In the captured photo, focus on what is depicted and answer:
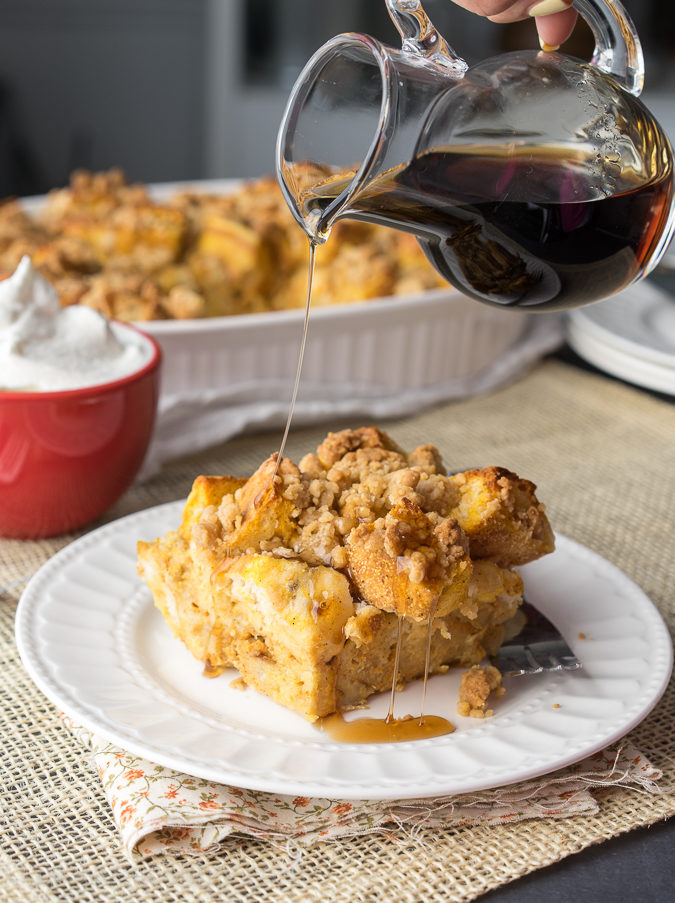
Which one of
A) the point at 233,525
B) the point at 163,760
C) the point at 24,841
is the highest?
the point at 233,525

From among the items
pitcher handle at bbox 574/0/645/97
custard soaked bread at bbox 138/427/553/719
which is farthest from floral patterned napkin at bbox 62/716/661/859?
pitcher handle at bbox 574/0/645/97

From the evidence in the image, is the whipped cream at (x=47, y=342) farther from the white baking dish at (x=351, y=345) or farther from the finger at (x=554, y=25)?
the finger at (x=554, y=25)

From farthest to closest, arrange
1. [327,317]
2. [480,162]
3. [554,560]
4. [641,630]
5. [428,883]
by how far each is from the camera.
Answer: [327,317], [554,560], [641,630], [480,162], [428,883]

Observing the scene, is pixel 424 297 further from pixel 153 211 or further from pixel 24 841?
pixel 24 841

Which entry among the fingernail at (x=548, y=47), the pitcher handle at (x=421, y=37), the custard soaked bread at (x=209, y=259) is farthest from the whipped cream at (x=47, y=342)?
the fingernail at (x=548, y=47)

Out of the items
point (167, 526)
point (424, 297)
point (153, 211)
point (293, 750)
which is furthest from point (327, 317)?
point (293, 750)

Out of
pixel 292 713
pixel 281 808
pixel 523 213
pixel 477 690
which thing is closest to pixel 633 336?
pixel 523 213

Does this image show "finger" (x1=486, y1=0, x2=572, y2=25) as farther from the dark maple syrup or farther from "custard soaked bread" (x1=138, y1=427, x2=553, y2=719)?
"custard soaked bread" (x1=138, y1=427, x2=553, y2=719)
